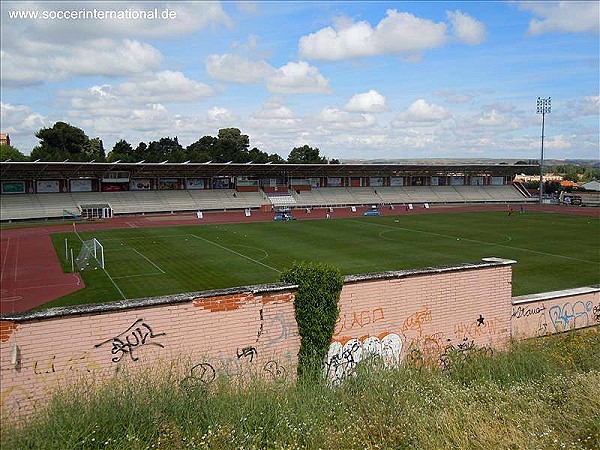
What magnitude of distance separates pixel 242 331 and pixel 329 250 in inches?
1035

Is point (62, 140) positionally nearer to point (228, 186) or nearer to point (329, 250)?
point (228, 186)

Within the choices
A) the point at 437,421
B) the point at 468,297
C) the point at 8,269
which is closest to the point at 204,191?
the point at 8,269

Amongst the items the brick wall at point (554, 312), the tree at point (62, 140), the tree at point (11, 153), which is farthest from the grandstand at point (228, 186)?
the brick wall at point (554, 312)

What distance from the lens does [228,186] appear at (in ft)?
250

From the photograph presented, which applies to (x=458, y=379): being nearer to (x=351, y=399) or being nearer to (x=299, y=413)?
(x=351, y=399)

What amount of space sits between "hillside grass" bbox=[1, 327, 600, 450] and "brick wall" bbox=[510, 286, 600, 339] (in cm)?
503

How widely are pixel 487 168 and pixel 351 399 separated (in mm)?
85389

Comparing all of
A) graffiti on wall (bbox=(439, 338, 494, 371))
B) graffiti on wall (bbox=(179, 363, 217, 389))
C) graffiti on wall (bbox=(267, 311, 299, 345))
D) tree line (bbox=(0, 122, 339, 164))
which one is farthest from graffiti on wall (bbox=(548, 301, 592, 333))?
tree line (bbox=(0, 122, 339, 164))

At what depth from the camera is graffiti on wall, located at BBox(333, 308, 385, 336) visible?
36.8 ft

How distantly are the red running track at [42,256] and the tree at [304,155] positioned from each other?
162ft

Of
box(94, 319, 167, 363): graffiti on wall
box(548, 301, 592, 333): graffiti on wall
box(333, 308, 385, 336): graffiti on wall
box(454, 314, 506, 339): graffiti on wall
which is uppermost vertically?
box(94, 319, 167, 363): graffiti on wall

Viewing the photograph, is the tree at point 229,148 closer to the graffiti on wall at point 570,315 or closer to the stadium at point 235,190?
the stadium at point 235,190

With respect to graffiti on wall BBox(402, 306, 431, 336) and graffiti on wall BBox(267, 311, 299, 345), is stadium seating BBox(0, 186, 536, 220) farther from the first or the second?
graffiti on wall BBox(402, 306, 431, 336)

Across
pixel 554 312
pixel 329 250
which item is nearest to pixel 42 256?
pixel 329 250
